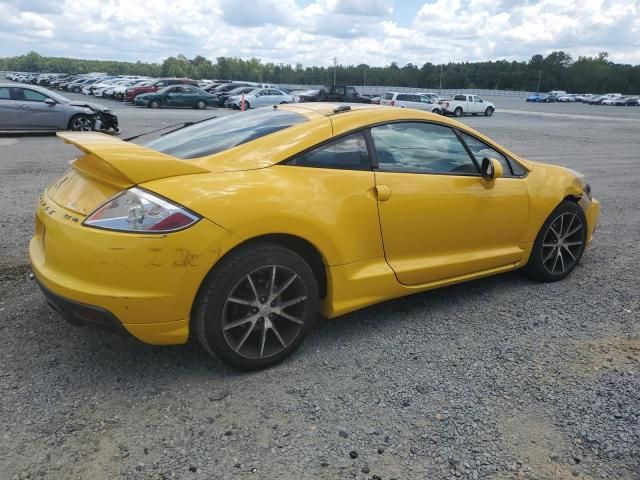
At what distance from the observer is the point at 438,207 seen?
3.78 metres

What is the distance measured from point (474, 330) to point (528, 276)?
1.26m

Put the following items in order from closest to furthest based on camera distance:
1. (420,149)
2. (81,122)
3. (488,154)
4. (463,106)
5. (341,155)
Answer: (341,155) → (420,149) → (488,154) → (81,122) → (463,106)

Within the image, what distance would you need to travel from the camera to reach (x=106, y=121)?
15.5 meters

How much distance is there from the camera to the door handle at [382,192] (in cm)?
348

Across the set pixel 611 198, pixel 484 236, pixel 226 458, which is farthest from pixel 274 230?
pixel 611 198

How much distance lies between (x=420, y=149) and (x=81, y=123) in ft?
45.4

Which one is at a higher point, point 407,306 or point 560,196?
point 560,196

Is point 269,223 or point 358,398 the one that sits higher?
point 269,223

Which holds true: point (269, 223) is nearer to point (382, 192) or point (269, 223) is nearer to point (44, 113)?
point (382, 192)

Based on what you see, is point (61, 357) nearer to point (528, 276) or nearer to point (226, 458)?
point (226, 458)

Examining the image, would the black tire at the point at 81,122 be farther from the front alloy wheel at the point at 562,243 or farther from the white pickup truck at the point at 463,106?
the white pickup truck at the point at 463,106

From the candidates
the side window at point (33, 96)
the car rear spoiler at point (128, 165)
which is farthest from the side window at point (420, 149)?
the side window at point (33, 96)

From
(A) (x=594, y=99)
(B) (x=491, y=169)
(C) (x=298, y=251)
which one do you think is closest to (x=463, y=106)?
(B) (x=491, y=169)

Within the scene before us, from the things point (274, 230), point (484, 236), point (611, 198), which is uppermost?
point (274, 230)
